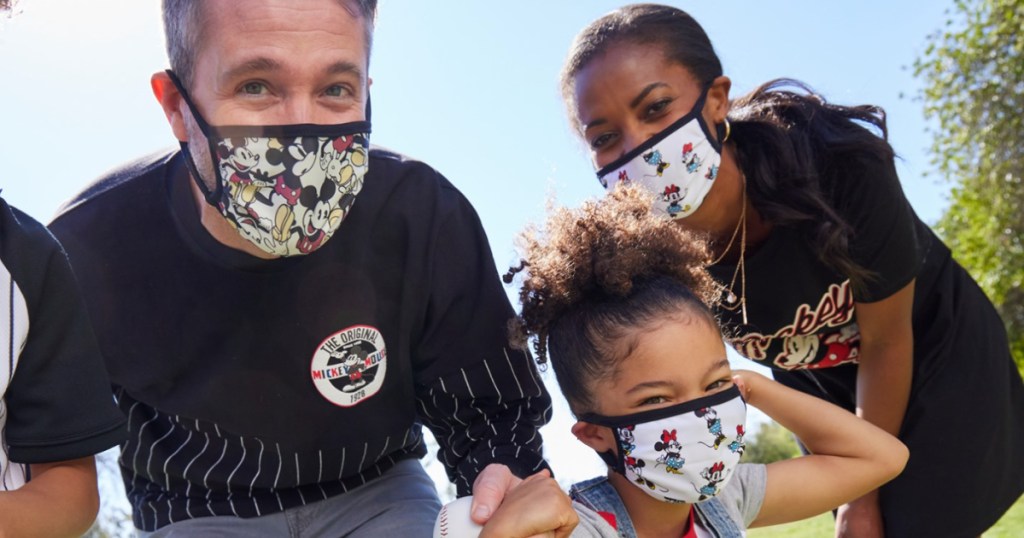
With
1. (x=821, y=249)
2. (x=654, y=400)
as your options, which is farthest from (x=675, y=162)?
(x=654, y=400)

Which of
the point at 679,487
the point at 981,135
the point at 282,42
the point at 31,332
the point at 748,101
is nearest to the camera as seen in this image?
the point at 31,332

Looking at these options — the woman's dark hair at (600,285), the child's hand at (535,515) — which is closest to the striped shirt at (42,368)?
the child's hand at (535,515)

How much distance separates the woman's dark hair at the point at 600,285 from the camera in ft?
9.16

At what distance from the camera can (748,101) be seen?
144 inches

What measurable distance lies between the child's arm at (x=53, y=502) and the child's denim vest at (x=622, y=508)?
50.0 inches

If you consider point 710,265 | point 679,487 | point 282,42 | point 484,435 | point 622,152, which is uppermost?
point 282,42

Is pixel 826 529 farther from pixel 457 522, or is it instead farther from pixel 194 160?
pixel 194 160

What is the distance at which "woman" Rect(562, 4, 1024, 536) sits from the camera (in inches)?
130

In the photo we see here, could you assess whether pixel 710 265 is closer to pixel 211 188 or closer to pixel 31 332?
pixel 211 188

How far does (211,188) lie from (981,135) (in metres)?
12.5

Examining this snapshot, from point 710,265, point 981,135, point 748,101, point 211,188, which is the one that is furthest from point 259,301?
point 981,135

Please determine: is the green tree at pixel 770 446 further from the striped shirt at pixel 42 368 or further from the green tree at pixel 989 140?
the striped shirt at pixel 42 368

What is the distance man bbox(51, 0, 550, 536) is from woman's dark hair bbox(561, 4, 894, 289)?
91cm

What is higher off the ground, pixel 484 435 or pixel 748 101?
pixel 748 101
